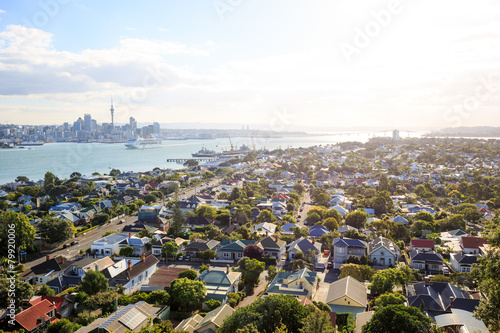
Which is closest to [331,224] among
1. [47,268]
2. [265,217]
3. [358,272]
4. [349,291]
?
[265,217]

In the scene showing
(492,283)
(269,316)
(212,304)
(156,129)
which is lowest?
(212,304)

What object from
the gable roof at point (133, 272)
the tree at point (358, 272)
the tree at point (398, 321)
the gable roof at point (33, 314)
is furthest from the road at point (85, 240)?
the tree at point (398, 321)

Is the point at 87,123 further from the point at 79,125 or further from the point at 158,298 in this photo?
the point at 158,298

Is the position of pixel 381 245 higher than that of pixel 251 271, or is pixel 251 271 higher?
pixel 381 245

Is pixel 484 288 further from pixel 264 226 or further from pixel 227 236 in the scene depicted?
pixel 264 226

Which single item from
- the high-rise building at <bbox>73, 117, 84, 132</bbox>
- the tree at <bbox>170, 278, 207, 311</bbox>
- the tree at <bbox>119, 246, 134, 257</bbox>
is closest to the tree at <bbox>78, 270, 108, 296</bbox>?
the tree at <bbox>170, 278, 207, 311</bbox>

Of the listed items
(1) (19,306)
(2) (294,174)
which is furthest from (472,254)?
(2) (294,174)
